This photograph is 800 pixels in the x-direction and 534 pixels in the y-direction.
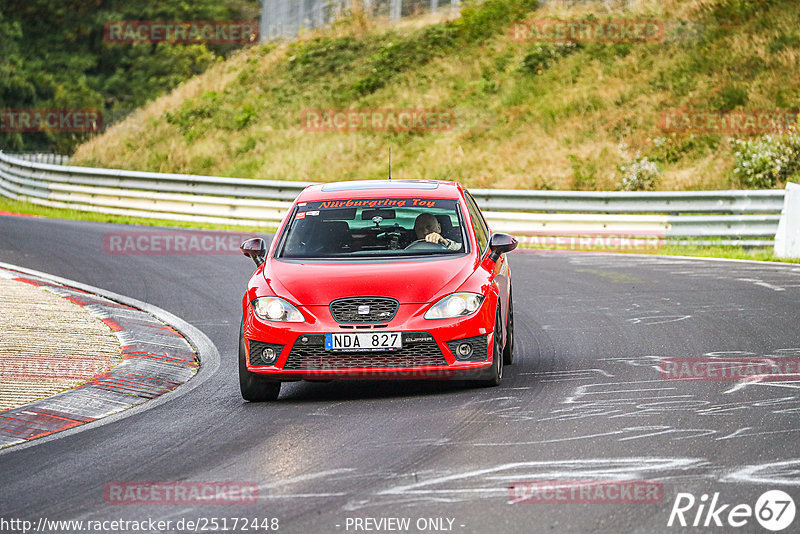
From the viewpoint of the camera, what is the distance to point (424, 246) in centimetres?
974

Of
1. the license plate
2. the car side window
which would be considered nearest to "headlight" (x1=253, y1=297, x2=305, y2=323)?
the license plate

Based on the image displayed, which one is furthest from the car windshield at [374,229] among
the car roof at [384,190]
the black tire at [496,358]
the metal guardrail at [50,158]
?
the metal guardrail at [50,158]

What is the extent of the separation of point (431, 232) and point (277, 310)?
5.43ft

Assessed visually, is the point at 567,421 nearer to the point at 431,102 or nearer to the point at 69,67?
the point at 431,102

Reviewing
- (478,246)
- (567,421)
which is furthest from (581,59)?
(567,421)

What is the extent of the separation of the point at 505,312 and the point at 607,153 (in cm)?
1936

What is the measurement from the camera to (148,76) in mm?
63656

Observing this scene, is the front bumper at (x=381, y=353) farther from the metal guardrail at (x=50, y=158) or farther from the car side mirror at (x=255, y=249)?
the metal guardrail at (x=50, y=158)

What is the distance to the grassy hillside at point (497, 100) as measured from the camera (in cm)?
2848

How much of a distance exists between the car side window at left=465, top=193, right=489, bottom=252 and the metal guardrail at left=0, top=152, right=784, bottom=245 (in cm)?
978

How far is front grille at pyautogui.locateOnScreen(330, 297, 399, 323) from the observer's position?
28.6 ft

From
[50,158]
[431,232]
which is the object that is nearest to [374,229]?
[431,232]

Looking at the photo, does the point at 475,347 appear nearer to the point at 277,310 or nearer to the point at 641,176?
the point at 277,310

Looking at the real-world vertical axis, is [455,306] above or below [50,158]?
above
